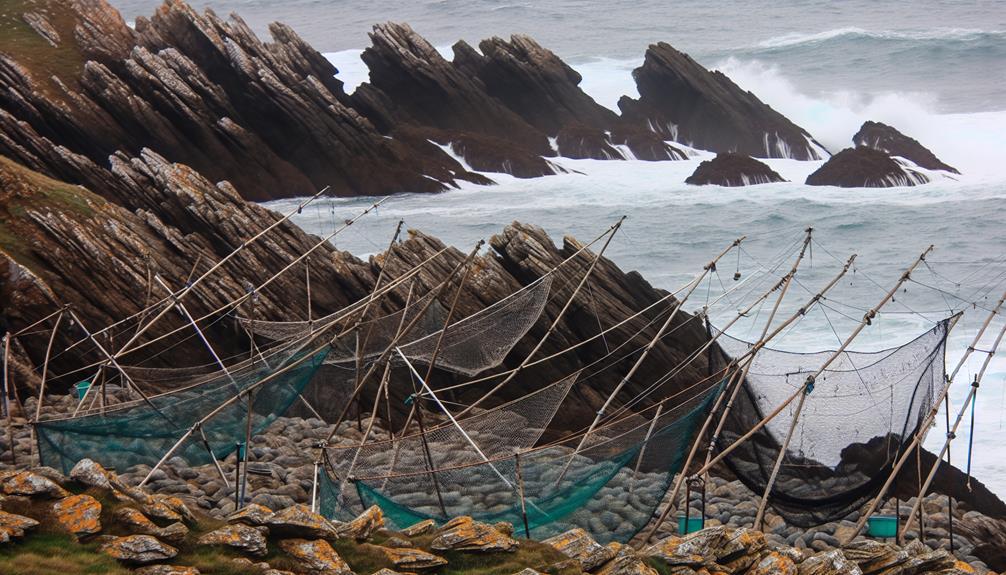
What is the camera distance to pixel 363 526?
41.7 feet

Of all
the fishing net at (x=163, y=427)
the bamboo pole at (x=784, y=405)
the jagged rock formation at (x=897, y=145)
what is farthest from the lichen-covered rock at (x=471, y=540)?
the jagged rock formation at (x=897, y=145)

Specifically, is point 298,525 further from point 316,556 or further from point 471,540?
point 471,540

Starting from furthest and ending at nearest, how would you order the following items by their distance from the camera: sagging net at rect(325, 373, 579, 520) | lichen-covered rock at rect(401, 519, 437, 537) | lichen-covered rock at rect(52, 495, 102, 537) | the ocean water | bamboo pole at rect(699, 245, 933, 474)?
the ocean water < sagging net at rect(325, 373, 579, 520) < bamboo pole at rect(699, 245, 933, 474) < lichen-covered rock at rect(401, 519, 437, 537) < lichen-covered rock at rect(52, 495, 102, 537)

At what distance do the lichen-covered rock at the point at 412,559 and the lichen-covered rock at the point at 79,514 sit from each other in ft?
Result: 9.17

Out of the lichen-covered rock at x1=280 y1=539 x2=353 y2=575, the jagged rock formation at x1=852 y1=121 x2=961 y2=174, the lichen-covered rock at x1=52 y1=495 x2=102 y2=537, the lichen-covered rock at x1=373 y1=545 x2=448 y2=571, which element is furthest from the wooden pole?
the jagged rock formation at x1=852 y1=121 x2=961 y2=174

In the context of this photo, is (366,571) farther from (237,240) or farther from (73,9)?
(73,9)

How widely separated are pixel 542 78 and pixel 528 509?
132 feet

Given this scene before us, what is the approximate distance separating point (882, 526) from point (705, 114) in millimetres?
37830

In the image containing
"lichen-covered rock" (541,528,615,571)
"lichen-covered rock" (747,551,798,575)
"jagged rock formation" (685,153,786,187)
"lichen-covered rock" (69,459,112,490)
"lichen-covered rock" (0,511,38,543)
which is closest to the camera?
"lichen-covered rock" (0,511,38,543)

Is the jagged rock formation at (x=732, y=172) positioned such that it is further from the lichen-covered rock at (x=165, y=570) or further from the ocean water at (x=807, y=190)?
the lichen-covered rock at (x=165, y=570)

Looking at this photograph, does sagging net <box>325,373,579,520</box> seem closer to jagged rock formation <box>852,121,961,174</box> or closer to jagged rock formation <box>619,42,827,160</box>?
jagged rock formation <box>852,121,961,174</box>

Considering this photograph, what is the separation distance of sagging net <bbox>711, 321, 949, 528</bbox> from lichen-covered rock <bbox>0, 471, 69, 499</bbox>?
365 inches

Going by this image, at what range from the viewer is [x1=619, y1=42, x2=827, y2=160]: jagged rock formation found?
52344 millimetres

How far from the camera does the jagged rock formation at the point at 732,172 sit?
47000 millimetres
